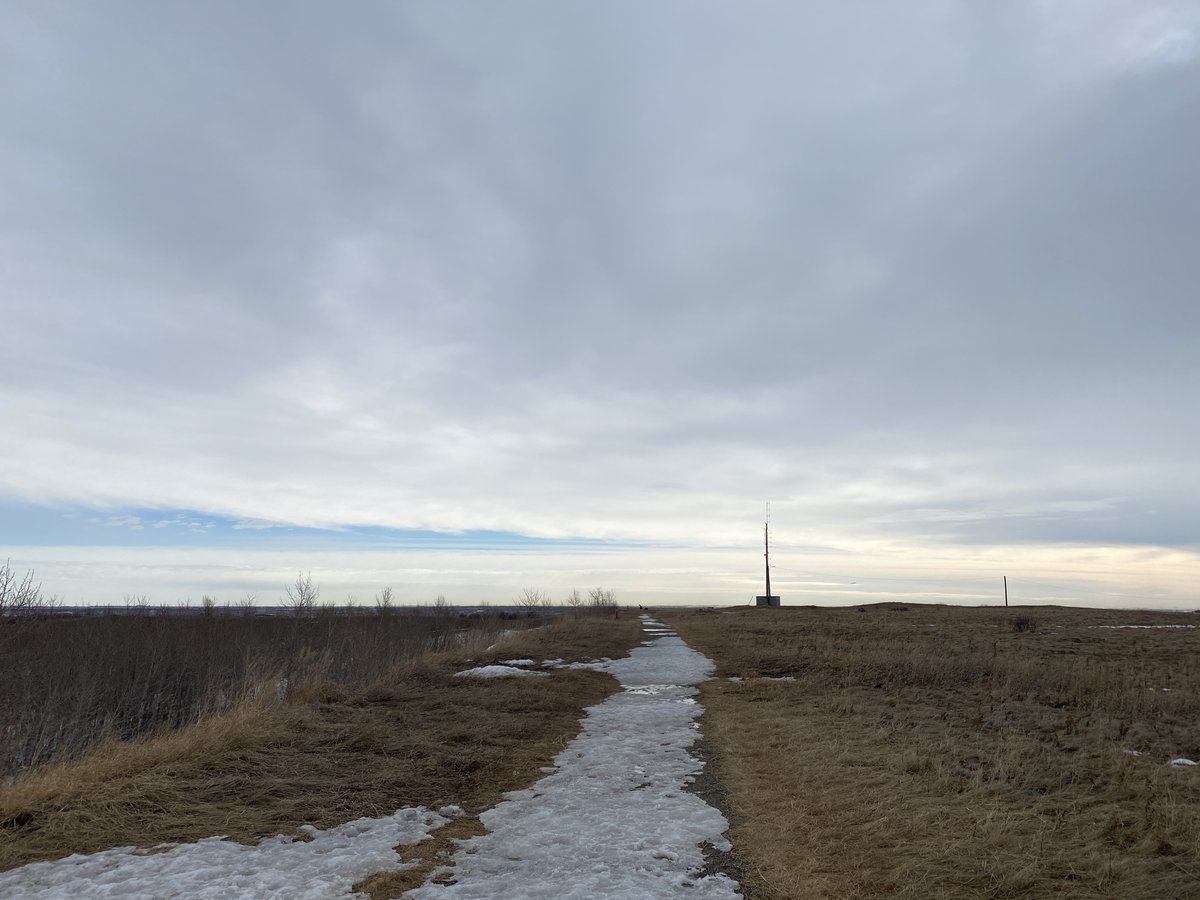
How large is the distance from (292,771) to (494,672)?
11.6m

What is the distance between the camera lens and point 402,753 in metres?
11.0

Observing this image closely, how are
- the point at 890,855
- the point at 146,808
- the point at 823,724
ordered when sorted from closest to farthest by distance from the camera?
the point at 890,855 → the point at 146,808 → the point at 823,724

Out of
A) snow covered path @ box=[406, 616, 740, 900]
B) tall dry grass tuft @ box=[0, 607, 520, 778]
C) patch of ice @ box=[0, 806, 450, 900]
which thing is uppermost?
patch of ice @ box=[0, 806, 450, 900]

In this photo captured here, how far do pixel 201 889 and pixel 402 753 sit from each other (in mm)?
5388

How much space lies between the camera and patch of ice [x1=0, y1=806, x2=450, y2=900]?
5.63 meters

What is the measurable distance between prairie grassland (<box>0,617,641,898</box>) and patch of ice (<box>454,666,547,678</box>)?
3937mm

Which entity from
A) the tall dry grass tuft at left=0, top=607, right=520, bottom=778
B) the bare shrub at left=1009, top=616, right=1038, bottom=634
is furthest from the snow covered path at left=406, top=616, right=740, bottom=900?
the bare shrub at left=1009, top=616, right=1038, bottom=634

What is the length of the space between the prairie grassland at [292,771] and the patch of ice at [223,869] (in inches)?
12.7

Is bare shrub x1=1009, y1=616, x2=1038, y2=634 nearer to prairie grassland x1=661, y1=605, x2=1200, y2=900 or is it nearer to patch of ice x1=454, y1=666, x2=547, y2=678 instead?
prairie grassland x1=661, y1=605, x2=1200, y2=900

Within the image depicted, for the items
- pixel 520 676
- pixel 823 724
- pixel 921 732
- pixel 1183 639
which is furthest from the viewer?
pixel 1183 639

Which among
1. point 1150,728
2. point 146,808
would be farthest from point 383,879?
point 1150,728

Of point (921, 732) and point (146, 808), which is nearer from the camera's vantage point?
point (146, 808)

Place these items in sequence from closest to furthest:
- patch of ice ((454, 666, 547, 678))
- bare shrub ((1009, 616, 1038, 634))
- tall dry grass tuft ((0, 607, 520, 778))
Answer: tall dry grass tuft ((0, 607, 520, 778)) → patch of ice ((454, 666, 547, 678)) → bare shrub ((1009, 616, 1038, 634))

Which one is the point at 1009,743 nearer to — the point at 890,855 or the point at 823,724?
the point at 823,724
